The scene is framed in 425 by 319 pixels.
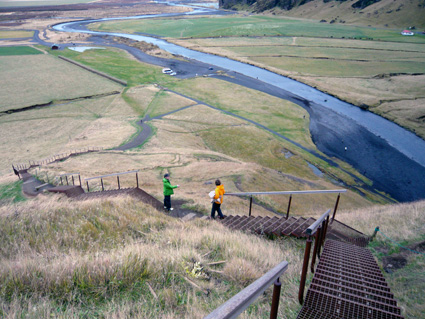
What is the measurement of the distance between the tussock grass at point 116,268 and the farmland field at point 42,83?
36.9 m

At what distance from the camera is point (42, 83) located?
47.3 meters

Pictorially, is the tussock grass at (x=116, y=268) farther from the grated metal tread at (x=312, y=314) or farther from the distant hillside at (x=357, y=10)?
the distant hillside at (x=357, y=10)

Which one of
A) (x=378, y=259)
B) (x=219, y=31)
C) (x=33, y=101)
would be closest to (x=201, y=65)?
(x=33, y=101)

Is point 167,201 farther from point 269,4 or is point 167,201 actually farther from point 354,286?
point 269,4

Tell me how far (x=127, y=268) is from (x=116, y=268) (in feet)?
0.55

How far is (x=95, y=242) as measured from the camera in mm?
6207

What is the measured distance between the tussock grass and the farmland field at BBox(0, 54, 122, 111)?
36.9 m

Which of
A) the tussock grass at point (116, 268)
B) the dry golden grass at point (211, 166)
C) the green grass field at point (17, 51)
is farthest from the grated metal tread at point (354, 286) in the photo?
the green grass field at point (17, 51)

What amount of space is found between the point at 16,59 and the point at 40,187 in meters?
66.0

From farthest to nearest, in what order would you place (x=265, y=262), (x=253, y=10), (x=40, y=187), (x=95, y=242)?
(x=253, y=10) < (x=40, y=187) < (x=95, y=242) < (x=265, y=262)

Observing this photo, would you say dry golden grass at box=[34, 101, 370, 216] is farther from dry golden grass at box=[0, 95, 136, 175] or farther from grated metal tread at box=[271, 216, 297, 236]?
dry golden grass at box=[0, 95, 136, 175]

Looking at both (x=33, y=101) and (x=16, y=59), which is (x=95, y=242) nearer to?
(x=33, y=101)

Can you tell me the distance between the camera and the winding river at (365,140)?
26.7 meters

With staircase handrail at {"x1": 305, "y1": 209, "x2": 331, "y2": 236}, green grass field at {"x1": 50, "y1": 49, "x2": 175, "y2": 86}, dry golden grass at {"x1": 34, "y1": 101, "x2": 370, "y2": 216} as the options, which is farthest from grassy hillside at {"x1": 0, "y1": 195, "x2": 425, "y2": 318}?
green grass field at {"x1": 50, "y1": 49, "x2": 175, "y2": 86}
